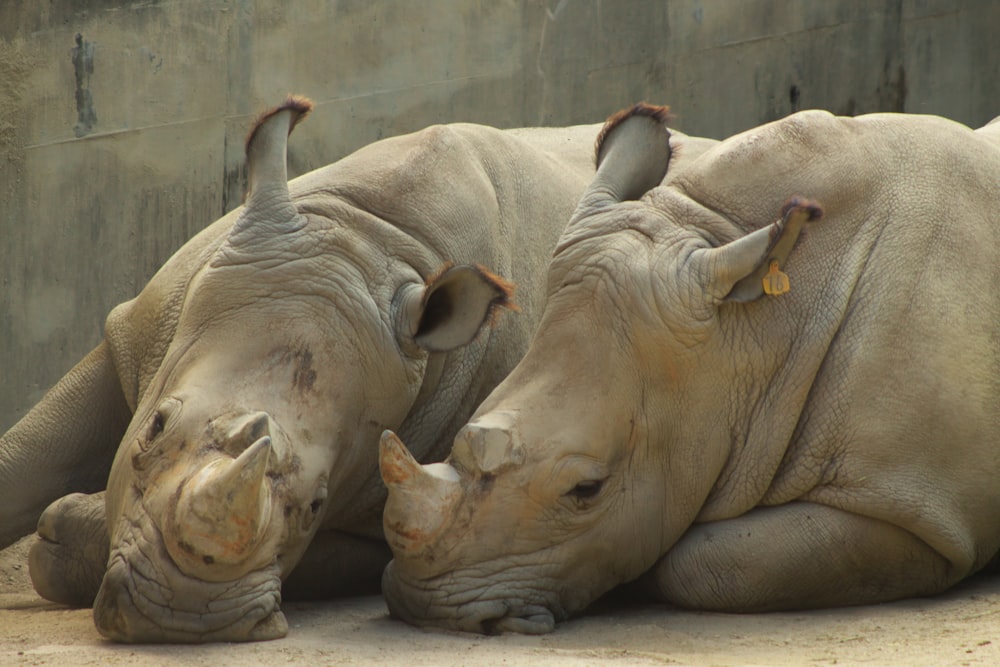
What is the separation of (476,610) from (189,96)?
246 inches

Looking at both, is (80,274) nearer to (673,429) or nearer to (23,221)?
(23,221)

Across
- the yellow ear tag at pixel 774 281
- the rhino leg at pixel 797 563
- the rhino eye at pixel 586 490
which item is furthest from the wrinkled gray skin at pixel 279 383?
the rhino leg at pixel 797 563

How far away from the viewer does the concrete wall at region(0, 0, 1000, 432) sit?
11242 millimetres

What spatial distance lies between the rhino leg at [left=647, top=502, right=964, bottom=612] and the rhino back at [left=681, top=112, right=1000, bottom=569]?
0.26ft

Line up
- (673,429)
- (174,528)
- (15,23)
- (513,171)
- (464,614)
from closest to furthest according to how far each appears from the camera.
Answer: (174,528) < (464,614) < (673,429) < (513,171) < (15,23)

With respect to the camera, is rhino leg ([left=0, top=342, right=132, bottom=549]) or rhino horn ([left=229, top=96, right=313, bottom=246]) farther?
rhino leg ([left=0, top=342, right=132, bottom=549])

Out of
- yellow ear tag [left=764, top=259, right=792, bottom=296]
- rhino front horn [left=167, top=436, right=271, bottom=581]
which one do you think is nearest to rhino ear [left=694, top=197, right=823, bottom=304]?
yellow ear tag [left=764, top=259, right=792, bottom=296]

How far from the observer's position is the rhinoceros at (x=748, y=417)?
6215 millimetres

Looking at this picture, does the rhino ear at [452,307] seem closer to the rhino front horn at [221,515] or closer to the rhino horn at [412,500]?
the rhino horn at [412,500]

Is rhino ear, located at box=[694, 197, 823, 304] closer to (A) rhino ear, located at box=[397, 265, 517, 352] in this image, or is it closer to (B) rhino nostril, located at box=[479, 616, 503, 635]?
(A) rhino ear, located at box=[397, 265, 517, 352]

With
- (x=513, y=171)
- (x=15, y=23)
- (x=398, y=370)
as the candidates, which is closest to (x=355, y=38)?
(x=15, y=23)

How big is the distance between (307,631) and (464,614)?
578 mm

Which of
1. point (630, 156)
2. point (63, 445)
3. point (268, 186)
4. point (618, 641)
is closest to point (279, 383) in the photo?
point (268, 186)

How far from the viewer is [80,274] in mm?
11281
